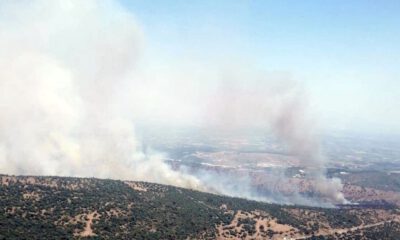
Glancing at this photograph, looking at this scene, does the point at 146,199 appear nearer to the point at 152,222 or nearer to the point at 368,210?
the point at 152,222

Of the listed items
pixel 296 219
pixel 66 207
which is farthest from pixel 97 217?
pixel 296 219

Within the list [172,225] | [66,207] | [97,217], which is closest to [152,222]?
[172,225]

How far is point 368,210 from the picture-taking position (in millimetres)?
157875

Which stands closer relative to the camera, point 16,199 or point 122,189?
point 16,199

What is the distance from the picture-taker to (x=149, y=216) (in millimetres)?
114188

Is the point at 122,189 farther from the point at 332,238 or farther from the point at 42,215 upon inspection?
the point at 332,238

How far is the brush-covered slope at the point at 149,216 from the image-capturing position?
99.7 m

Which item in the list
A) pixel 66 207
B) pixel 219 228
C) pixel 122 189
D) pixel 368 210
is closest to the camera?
pixel 66 207

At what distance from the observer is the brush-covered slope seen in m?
99.7

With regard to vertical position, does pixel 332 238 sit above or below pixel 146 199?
below

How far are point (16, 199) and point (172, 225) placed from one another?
37.7m

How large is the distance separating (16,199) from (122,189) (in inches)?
1255

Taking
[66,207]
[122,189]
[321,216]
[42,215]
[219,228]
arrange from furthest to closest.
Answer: [321,216]
[122,189]
[219,228]
[66,207]
[42,215]

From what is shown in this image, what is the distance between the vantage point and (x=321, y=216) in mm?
141750
